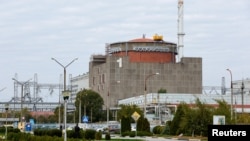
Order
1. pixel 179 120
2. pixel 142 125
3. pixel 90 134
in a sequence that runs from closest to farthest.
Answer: pixel 90 134
pixel 179 120
pixel 142 125

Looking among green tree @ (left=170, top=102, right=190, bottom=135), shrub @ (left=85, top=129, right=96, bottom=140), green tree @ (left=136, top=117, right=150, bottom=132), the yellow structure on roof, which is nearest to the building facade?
the yellow structure on roof

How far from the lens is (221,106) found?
71.2 metres

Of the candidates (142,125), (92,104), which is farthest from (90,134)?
(92,104)

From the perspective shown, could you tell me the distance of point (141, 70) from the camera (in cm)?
18412

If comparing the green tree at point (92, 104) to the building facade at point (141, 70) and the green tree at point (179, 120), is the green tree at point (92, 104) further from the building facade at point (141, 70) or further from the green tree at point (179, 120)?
the green tree at point (179, 120)

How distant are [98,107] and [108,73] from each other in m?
24.1

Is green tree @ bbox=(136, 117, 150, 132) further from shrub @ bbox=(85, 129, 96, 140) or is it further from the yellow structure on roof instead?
the yellow structure on roof

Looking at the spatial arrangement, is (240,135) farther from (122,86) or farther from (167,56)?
(167,56)

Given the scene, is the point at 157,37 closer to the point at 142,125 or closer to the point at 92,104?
the point at 92,104

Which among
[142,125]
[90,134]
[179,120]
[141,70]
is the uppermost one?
[141,70]

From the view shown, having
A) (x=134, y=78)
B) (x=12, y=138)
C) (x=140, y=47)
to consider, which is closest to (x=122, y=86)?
(x=134, y=78)

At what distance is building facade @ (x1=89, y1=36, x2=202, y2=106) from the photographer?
180 m

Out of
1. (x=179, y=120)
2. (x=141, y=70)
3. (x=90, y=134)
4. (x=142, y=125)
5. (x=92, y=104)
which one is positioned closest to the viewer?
(x=90, y=134)

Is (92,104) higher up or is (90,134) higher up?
(92,104)
